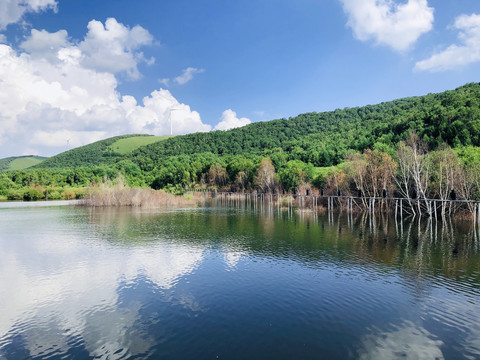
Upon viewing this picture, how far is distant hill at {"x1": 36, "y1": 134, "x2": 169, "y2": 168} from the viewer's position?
158750mm

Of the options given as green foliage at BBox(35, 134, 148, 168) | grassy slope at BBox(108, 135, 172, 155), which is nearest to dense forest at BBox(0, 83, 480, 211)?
green foliage at BBox(35, 134, 148, 168)

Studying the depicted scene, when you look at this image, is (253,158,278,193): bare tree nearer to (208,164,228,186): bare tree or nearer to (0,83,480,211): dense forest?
(0,83,480,211): dense forest

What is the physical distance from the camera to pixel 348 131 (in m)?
116

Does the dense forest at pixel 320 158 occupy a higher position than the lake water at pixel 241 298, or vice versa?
the dense forest at pixel 320 158

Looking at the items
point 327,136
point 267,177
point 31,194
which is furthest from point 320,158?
point 31,194

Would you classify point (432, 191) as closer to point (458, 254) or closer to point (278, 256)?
point (458, 254)

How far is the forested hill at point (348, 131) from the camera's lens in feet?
211

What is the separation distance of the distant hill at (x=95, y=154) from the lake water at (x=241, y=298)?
146m

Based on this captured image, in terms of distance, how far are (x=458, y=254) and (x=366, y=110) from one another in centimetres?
12839

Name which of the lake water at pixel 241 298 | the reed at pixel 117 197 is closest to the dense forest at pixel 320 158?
the reed at pixel 117 197

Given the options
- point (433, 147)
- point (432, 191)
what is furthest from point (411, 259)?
point (433, 147)

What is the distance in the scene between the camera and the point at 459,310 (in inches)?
478

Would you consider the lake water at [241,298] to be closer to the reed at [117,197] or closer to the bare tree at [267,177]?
the reed at [117,197]

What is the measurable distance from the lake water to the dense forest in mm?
22720
